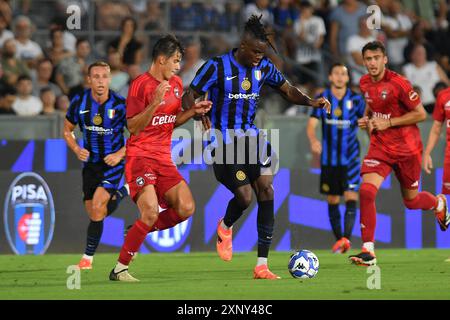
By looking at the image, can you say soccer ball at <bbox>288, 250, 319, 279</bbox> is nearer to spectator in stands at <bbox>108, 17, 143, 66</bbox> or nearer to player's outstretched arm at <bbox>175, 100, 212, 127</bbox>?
player's outstretched arm at <bbox>175, 100, 212, 127</bbox>

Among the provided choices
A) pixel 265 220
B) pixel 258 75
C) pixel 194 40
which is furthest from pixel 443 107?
pixel 194 40

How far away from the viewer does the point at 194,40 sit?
1806cm

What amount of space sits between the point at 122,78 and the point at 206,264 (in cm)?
517

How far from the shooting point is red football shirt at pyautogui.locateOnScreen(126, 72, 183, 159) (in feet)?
33.0

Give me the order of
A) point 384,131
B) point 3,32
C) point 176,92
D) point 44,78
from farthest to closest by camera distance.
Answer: point 3,32
point 44,78
point 384,131
point 176,92

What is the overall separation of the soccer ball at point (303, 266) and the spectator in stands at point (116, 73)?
7.25 meters

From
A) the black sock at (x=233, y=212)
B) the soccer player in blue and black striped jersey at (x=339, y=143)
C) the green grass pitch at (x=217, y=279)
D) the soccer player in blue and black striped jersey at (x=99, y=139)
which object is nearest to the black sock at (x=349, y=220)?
the soccer player in blue and black striped jersey at (x=339, y=143)

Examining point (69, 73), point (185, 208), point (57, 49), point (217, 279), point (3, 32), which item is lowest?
point (217, 279)

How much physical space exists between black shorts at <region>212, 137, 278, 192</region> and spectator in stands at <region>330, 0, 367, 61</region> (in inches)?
332

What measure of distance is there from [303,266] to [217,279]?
86 cm

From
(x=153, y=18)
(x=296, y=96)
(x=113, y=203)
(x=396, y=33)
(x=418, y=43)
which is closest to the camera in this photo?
(x=296, y=96)

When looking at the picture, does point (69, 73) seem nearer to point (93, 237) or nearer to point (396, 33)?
point (93, 237)

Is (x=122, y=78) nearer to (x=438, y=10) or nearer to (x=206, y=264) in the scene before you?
(x=206, y=264)

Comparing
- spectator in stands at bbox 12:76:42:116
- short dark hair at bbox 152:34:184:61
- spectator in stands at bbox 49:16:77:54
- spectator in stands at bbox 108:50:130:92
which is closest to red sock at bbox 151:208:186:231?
short dark hair at bbox 152:34:184:61
